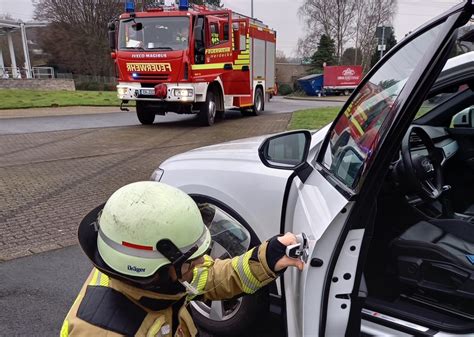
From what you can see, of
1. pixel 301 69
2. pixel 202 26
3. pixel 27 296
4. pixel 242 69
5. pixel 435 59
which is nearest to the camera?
pixel 435 59

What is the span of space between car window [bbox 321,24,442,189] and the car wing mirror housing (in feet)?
0.62

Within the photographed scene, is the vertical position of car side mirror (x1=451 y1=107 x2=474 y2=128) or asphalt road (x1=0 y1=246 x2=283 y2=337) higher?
car side mirror (x1=451 y1=107 x2=474 y2=128)

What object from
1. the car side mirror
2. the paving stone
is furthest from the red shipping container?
the car side mirror

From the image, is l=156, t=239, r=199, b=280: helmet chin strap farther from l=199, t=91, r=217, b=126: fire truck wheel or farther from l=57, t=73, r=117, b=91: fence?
l=57, t=73, r=117, b=91: fence

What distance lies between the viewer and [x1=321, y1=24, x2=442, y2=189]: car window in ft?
5.55

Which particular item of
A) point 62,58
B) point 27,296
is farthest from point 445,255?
point 62,58

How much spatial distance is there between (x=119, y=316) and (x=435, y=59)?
129cm

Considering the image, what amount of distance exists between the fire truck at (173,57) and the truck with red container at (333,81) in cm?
2385

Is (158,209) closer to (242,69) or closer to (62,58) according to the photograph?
(242,69)

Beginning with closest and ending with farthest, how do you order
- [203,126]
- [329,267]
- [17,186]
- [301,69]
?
[329,267]
[17,186]
[203,126]
[301,69]

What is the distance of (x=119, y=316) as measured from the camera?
4.50 feet

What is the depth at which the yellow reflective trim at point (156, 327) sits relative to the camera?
1.39 meters

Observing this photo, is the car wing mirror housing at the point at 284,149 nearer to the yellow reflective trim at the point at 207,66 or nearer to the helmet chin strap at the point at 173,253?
the helmet chin strap at the point at 173,253

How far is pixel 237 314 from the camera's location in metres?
2.54
